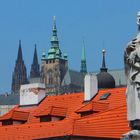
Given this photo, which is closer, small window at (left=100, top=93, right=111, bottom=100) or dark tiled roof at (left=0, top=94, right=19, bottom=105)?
small window at (left=100, top=93, right=111, bottom=100)

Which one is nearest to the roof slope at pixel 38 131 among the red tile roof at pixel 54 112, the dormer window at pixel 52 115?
the dormer window at pixel 52 115

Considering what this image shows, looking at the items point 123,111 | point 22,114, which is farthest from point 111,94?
point 123,111

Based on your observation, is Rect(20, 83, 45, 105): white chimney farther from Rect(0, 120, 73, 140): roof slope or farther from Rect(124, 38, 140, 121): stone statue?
Rect(124, 38, 140, 121): stone statue

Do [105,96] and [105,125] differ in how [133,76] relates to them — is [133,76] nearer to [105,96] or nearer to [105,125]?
[105,125]

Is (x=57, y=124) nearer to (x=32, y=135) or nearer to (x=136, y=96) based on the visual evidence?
(x=32, y=135)

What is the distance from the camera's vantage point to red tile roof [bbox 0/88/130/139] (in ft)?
89.0

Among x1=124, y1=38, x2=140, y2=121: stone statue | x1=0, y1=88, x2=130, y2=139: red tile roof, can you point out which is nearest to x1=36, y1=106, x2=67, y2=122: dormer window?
x1=0, y1=88, x2=130, y2=139: red tile roof

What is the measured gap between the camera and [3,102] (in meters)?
180

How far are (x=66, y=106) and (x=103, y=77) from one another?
22.7 m

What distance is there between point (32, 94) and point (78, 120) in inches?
573

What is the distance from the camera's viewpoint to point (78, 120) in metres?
30.6

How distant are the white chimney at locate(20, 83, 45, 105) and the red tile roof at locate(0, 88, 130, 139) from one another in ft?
1.60

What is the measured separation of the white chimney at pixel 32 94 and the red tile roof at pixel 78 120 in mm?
488

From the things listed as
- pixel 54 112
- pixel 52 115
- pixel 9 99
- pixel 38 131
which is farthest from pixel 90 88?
pixel 9 99
